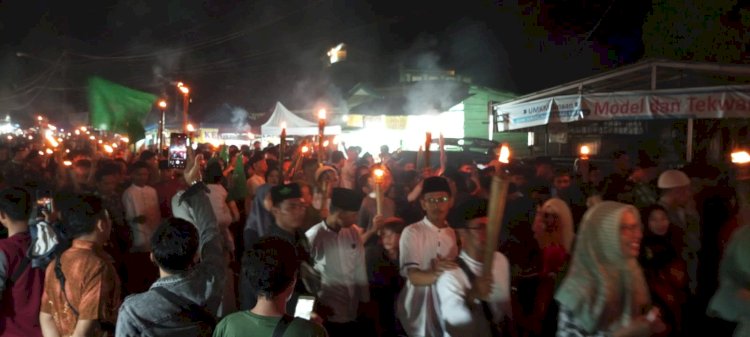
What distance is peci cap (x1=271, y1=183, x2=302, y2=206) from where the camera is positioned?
5.09 m

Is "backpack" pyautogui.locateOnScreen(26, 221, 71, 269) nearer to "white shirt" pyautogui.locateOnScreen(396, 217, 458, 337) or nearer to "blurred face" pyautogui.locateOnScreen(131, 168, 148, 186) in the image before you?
"white shirt" pyautogui.locateOnScreen(396, 217, 458, 337)

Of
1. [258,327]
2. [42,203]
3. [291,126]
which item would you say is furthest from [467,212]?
[291,126]

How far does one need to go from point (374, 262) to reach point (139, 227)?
9.63 feet

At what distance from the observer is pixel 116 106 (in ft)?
42.5

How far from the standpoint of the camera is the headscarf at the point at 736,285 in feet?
12.8

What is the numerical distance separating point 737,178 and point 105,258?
6753 millimetres

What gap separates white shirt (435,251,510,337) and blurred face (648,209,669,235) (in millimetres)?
2365

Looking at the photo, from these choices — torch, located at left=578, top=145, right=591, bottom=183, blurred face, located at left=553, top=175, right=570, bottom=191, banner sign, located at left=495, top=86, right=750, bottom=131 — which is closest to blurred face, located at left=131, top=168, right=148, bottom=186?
blurred face, located at left=553, top=175, right=570, bottom=191

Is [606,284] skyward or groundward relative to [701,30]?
groundward

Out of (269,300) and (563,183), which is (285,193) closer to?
(269,300)

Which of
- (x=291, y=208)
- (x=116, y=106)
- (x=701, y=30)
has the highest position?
(x=701, y=30)

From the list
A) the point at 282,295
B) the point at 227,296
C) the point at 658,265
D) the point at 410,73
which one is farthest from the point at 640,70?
the point at 410,73

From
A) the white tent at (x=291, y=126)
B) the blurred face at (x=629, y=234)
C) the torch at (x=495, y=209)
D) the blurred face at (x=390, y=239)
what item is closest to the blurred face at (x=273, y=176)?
the blurred face at (x=390, y=239)

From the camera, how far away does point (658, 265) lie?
203 inches
